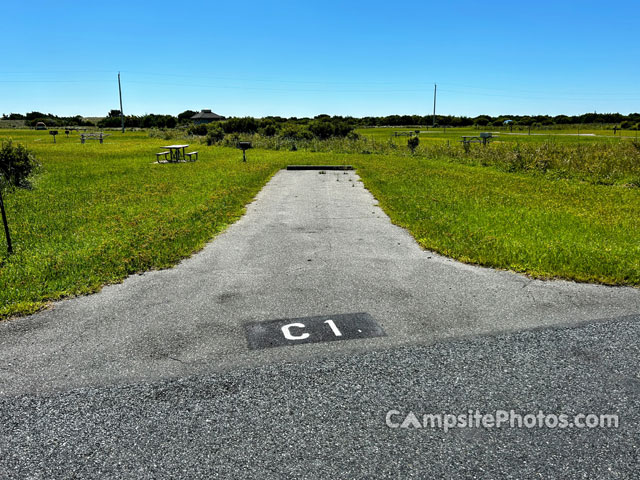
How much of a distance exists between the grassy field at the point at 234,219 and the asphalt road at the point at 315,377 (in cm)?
69

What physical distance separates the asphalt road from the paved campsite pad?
25mm

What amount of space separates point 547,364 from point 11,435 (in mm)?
4122

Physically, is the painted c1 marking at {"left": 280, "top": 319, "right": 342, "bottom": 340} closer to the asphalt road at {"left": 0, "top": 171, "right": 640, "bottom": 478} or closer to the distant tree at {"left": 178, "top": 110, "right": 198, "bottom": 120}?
the asphalt road at {"left": 0, "top": 171, "right": 640, "bottom": 478}

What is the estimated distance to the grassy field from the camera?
19.4ft

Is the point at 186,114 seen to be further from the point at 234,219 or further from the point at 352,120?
the point at 234,219

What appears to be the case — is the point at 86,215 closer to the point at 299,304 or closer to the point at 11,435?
the point at 299,304

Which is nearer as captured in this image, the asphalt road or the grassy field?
the asphalt road

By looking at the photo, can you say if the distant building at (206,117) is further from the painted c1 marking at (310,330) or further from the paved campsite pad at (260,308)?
the painted c1 marking at (310,330)

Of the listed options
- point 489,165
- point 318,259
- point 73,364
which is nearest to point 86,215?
point 318,259

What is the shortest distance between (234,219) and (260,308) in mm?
4988

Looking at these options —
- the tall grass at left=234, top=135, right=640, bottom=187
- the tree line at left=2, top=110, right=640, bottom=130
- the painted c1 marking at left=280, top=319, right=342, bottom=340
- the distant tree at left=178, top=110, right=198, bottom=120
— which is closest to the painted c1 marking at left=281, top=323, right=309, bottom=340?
the painted c1 marking at left=280, top=319, right=342, bottom=340

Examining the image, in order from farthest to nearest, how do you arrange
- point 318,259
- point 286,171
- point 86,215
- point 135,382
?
1. point 286,171
2. point 86,215
3. point 318,259
4. point 135,382

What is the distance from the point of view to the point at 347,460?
2.53 metres

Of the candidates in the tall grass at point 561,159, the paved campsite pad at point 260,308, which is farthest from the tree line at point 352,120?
the paved campsite pad at point 260,308
